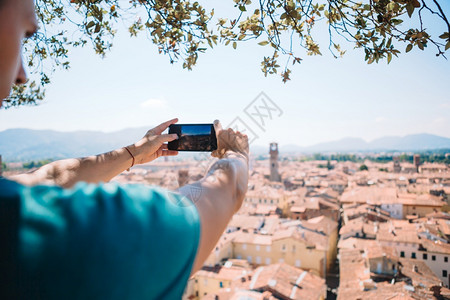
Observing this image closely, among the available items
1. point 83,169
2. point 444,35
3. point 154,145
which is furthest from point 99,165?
point 444,35

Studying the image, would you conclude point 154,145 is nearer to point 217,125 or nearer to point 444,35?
point 217,125

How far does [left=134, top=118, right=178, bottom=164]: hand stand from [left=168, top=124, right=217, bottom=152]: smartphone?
5 cm

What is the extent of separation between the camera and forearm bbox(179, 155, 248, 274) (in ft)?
2.33

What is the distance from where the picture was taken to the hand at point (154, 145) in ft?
5.68

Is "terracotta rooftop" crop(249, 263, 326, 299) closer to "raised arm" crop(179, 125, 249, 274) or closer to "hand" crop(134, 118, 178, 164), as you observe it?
"hand" crop(134, 118, 178, 164)

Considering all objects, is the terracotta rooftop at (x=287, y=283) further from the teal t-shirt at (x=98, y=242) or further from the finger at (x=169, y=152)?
the teal t-shirt at (x=98, y=242)

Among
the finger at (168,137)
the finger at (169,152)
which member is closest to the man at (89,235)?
the finger at (168,137)

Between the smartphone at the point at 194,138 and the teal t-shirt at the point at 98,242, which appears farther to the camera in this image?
the smartphone at the point at 194,138

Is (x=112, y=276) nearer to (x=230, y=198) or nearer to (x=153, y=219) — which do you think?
(x=153, y=219)

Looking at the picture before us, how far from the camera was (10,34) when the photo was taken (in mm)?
Answer: 553

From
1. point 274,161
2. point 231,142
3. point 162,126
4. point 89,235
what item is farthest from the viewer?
point 274,161

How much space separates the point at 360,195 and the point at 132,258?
135 feet

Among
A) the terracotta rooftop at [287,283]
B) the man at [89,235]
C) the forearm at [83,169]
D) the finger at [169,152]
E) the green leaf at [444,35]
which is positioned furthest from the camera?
the terracotta rooftop at [287,283]

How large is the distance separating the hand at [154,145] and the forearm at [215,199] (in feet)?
2.81
